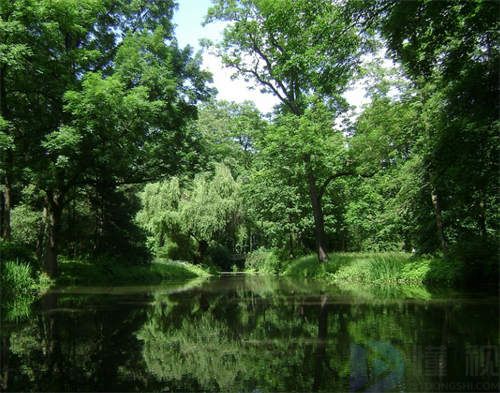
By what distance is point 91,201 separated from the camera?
18.5 meters

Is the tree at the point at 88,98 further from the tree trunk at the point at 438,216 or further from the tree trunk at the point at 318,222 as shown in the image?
the tree trunk at the point at 438,216

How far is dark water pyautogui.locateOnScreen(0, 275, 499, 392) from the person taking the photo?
3.34 meters

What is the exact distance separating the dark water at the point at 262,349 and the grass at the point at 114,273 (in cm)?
897

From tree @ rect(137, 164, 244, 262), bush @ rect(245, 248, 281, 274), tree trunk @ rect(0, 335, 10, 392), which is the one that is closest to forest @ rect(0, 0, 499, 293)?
tree @ rect(137, 164, 244, 262)

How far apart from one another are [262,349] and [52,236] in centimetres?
1266

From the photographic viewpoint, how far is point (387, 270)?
13430 mm

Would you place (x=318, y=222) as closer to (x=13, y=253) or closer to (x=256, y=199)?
(x=256, y=199)

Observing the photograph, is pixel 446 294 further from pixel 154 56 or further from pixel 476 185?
pixel 154 56

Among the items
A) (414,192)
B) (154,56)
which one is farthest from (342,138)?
(154,56)

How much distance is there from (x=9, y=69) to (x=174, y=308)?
9235mm

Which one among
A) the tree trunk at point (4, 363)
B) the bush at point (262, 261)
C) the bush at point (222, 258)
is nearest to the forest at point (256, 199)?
the tree trunk at point (4, 363)

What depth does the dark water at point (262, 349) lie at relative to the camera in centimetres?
334

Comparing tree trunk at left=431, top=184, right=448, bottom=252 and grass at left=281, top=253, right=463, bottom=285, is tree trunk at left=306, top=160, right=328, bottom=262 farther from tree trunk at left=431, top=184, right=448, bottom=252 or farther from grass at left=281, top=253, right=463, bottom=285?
tree trunk at left=431, top=184, right=448, bottom=252

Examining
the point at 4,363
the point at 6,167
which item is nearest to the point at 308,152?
the point at 6,167
